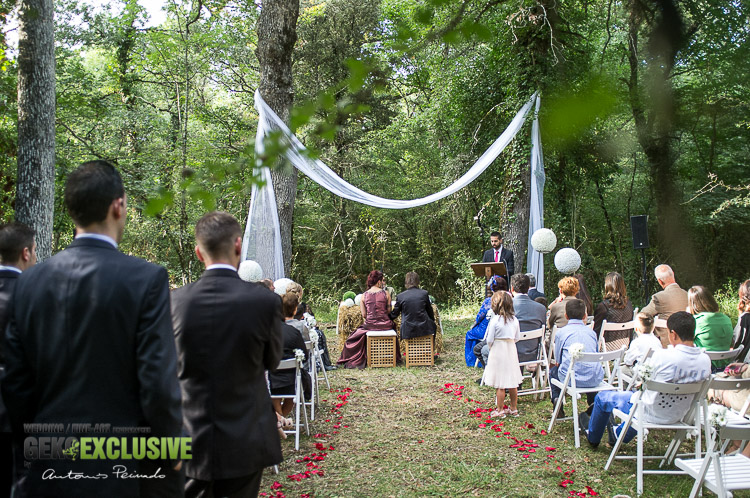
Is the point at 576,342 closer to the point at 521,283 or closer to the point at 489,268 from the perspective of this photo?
the point at 521,283

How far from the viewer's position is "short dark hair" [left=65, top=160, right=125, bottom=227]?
5.70 feet

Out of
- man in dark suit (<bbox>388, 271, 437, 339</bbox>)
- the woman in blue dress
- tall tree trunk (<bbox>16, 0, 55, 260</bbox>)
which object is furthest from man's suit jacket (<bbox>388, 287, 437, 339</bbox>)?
tall tree trunk (<bbox>16, 0, 55, 260</bbox>)

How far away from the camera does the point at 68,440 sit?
1.61m

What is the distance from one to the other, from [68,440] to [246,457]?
2.09 feet

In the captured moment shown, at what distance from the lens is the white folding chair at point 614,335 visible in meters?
5.36

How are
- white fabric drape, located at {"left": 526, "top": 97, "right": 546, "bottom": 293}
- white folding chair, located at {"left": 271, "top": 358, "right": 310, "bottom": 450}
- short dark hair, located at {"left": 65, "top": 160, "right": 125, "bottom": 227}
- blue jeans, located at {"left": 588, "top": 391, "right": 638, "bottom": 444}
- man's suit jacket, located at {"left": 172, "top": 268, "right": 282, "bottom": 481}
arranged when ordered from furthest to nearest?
white fabric drape, located at {"left": 526, "top": 97, "right": 546, "bottom": 293} → white folding chair, located at {"left": 271, "top": 358, "right": 310, "bottom": 450} → blue jeans, located at {"left": 588, "top": 391, "right": 638, "bottom": 444} → man's suit jacket, located at {"left": 172, "top": 268, "right": 282, "bottom": 481} → short dark hair, located at {"left": 65, "top": 160, "right": 125, "bottom": 227}

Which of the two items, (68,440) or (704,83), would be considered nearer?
(704,83)

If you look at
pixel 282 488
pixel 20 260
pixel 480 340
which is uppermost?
pixel 20 260

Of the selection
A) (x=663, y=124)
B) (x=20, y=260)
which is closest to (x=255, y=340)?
(x=20, y=260)

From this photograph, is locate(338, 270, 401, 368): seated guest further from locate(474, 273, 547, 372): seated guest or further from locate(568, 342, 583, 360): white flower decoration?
locate(568, 342, 583, 360): white flower decoration

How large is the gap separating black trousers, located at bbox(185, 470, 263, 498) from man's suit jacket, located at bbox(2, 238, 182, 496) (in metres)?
0.42

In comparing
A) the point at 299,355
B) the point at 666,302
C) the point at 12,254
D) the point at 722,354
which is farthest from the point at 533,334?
the point at 12,254

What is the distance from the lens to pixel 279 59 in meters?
7.27

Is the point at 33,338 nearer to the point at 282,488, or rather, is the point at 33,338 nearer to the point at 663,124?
the point at 663,124
